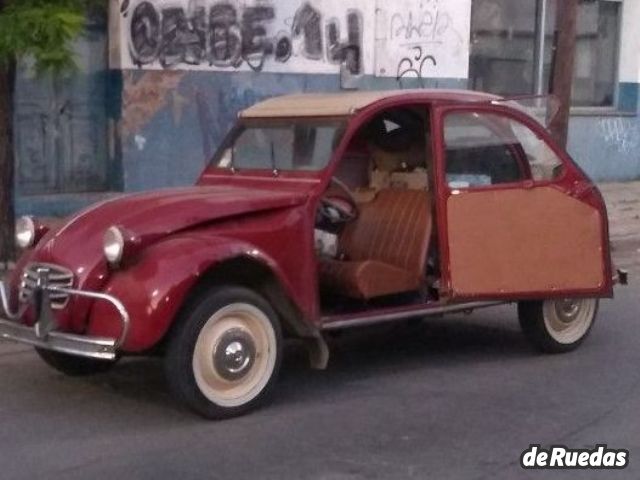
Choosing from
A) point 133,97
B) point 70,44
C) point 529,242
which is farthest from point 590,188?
point 133,97

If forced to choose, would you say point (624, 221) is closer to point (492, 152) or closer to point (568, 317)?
point (568, 317)

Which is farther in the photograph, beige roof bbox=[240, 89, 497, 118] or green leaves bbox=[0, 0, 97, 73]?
green leaves bbox=[0, 0, 97, 73]

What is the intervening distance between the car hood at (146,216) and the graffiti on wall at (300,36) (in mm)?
6603

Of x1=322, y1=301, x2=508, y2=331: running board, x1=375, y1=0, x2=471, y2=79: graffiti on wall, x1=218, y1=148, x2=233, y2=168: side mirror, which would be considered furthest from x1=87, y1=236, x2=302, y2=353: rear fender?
x1=375, y1=0, x2=471, y2=79: graffiti on wall

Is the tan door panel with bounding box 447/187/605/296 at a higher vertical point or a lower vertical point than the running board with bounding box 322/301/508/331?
higher

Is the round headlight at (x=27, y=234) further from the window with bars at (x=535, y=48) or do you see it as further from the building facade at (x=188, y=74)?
the window with bars at (x=535, y=48)

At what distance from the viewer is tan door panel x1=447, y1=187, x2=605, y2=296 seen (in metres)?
8.37

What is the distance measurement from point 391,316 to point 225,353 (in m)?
1.25

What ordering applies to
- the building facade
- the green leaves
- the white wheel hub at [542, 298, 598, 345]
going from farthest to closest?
the building facade, the green leaves, the white wheel hub at [542, 298, 598, 345]

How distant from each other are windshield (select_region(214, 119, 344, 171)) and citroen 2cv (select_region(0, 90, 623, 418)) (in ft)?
0.05

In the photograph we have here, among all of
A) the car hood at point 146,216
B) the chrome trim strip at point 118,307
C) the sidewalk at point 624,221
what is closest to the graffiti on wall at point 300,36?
the sidewalk at point 624,221

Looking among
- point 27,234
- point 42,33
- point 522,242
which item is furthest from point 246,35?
point 27,234

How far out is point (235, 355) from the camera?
728 cm

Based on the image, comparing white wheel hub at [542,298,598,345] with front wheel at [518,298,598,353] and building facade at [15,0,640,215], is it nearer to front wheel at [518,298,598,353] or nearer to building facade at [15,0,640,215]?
front wheel at [518,298,598,353]
